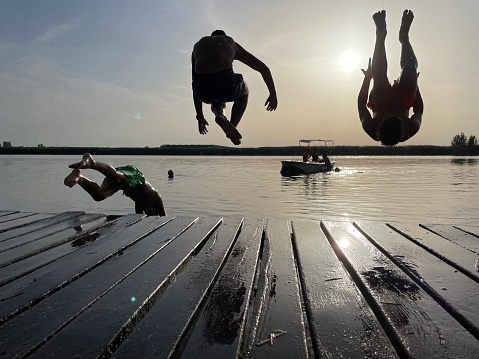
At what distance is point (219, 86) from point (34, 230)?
296 cm

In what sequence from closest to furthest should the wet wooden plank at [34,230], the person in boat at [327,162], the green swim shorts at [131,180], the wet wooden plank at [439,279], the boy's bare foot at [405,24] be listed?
the wet wooden plank at [439,279] < the wet wooden plank at [34,230] < the boy's bare foot at [405,24] < the green swim shorts at [131,180] < the person in boat at [327,162]

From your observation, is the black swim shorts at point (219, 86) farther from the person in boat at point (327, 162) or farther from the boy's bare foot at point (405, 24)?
the person in boat at point (327, 162)

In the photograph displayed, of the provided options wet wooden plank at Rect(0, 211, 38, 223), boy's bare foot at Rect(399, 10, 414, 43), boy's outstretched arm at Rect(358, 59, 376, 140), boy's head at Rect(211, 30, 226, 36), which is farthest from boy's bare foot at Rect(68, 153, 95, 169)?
boy's bare foot at Rect(399, 10, 414, 43)

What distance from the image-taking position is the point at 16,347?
177cm

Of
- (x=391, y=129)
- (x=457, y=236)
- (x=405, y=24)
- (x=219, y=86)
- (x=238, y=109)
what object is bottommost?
(x=457, y=236)

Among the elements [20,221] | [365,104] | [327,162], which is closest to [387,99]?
[365,104]

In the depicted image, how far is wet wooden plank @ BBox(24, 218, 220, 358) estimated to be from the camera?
179 cm

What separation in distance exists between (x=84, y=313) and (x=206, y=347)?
31.8 inches

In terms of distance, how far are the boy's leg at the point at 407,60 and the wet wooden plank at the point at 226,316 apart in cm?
253

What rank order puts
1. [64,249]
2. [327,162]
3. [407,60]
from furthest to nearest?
[327,162] → [407,60] → [64,249]

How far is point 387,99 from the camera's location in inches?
167

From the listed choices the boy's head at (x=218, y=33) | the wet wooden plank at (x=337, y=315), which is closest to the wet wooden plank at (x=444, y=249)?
the wet wooden plank at (x=337, y=315)

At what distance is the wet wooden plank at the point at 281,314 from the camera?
5.86ft

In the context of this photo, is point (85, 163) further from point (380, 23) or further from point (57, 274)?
point (380, 23)
